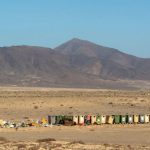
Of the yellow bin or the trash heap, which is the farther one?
the yellow bin

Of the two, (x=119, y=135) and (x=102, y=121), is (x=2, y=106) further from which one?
(x=119, y=135)

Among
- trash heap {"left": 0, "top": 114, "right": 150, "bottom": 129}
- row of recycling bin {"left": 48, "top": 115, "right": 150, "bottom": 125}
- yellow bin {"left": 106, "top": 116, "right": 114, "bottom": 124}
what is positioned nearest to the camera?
trash heap {"left": 0, "top": 114, "right": 150, "bottom": 129}

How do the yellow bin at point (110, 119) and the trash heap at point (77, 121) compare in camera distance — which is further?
the yellow bin at point (110, 119)

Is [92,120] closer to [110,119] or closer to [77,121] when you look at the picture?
[77,121]

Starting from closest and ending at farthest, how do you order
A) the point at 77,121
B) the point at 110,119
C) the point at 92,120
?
the point at 77,121
the point at 92,120
the point at 110,119

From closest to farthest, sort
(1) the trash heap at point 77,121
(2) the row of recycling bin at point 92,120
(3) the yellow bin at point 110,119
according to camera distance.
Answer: (1) the trash heap at point 77,121 < (2) the row of recycling bin at point 92,120 < (3) the yellow bin at point 110,119

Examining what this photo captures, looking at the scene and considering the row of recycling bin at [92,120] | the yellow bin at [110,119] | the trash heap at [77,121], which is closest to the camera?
the trash heap at [77,121]

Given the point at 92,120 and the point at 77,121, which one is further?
the point at 92,120

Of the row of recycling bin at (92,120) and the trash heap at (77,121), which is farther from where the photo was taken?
the row of recycling bin at (92,120)

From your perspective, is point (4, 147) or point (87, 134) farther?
point (87, 134)

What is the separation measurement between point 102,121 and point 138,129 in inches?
137

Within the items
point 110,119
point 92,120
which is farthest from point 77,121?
point 110,119

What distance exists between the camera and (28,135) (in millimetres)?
37500

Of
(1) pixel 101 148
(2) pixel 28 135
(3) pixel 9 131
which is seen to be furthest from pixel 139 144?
(3) pixel 9 131
